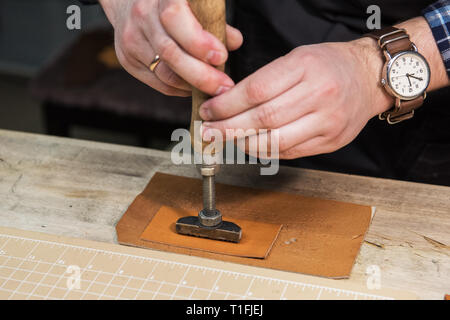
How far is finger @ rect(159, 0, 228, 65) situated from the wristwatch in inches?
11.8

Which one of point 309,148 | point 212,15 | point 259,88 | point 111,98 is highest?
point 212,15

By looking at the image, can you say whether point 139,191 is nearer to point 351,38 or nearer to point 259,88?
point 259,88

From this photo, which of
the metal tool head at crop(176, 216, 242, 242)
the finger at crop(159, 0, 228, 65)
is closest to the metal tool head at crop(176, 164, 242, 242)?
the metal tool head at crop(176, 216, 242, 242)

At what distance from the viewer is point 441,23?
1.07 meters

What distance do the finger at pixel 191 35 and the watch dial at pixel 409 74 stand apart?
31 centimetres

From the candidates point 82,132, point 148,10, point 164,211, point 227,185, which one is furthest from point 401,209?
point 82,132

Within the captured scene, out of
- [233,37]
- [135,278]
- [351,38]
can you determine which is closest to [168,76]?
[233,37]

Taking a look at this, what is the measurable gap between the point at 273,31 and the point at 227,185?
409 mm

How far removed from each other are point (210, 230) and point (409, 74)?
436mm

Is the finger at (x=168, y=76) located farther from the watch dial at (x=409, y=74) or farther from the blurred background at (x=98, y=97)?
the blurred background at (x=98, y=97)

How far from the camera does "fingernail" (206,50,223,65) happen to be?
901 millimetres

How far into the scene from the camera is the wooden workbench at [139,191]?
99cm

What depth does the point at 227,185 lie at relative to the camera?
1.22 m
